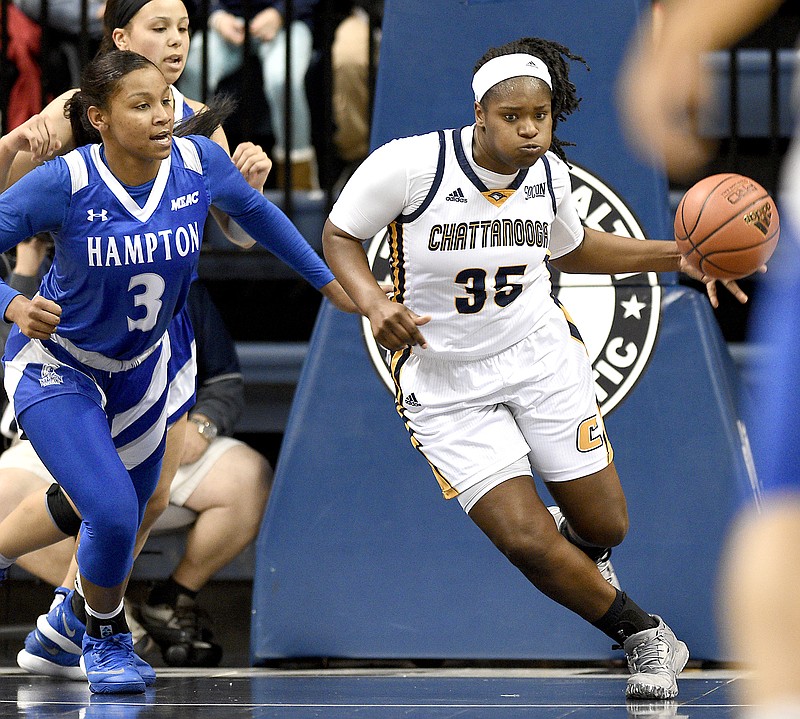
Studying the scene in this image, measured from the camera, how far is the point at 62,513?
4891 millimetres

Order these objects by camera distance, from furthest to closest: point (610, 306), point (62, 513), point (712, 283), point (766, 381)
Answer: point (610, 306)
point (62, 513)
point (712, 283)
point (766, 381)

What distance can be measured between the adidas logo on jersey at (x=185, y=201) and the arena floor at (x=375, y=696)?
1469 mm

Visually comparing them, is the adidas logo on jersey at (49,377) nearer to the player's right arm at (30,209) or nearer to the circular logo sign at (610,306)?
the player's right arm at (30,209)

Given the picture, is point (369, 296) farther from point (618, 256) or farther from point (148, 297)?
point (618, 256)

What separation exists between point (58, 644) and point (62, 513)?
17.1 inches

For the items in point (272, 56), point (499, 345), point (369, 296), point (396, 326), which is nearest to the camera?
point (396, 326)

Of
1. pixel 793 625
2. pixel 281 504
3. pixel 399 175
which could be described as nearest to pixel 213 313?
pixel 281 504

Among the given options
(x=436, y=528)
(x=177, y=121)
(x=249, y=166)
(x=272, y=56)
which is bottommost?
(x=436, y=528)

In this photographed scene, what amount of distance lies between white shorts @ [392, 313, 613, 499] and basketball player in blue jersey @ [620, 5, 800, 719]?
93.9 inches

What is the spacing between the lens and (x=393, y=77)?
5266 millimetres

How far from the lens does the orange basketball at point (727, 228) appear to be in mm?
4086

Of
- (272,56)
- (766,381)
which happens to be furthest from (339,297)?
(766,381)

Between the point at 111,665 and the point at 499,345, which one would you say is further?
the point at 111,665

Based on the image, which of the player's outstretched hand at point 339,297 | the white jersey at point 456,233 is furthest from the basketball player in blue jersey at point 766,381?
the player's outstretched hand at point 339,297
